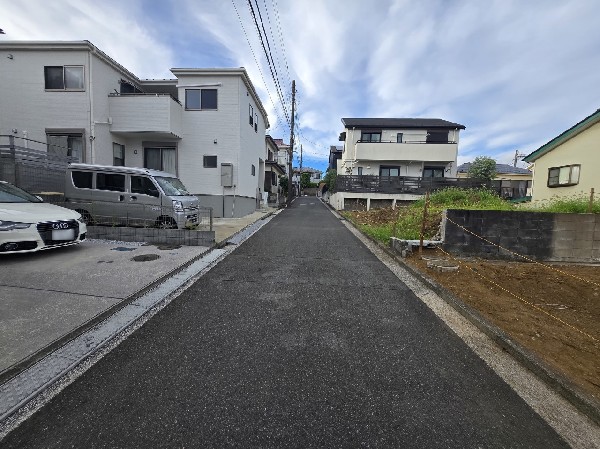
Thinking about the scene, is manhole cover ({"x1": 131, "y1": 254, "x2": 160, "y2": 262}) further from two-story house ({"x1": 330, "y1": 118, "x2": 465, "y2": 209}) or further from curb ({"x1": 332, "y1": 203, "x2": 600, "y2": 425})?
two-story house ({"x1": 330, "y1": 118, "x2": 465, "y2": 209})

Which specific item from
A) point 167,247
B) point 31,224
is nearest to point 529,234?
point 167,247

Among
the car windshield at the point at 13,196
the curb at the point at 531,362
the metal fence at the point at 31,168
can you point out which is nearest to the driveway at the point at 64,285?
the car windshield at the point at 13,196

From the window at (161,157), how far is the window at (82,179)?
5596 millimetres

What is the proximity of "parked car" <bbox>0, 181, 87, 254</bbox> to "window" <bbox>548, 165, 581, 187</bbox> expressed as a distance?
17435 mm

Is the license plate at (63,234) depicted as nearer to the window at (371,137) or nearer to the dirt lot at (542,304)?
the dirt lot at (542,304)

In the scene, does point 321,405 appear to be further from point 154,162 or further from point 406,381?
point 154,162

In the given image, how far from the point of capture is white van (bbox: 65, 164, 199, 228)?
7648mm

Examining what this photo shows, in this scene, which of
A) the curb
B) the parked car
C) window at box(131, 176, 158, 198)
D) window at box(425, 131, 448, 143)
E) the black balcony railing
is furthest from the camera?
window at box(425, 131, 448, 143)

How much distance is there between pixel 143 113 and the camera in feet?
40.4

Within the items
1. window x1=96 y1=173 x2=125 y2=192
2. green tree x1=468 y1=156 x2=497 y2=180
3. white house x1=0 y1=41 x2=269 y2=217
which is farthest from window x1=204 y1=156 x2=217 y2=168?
green tree x1=468 y1=156 x2=497 y2=180

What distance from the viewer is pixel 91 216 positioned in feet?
25.5

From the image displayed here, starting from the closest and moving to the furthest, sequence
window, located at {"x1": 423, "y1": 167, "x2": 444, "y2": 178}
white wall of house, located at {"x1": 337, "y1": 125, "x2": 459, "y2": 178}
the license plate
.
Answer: the license plate < white wall of house, located at {"x1": 337, "y1": 125, "x2": 459, "y2": 178} < window, located at {"x1": 423, "y1": 167, "x2": 444, "y2": 178}

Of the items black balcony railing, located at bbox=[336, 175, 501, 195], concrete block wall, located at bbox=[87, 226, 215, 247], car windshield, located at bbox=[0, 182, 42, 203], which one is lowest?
concrete block wall, located at bbox=[87, 226, 215, 247]

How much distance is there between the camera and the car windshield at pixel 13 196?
5574mm
